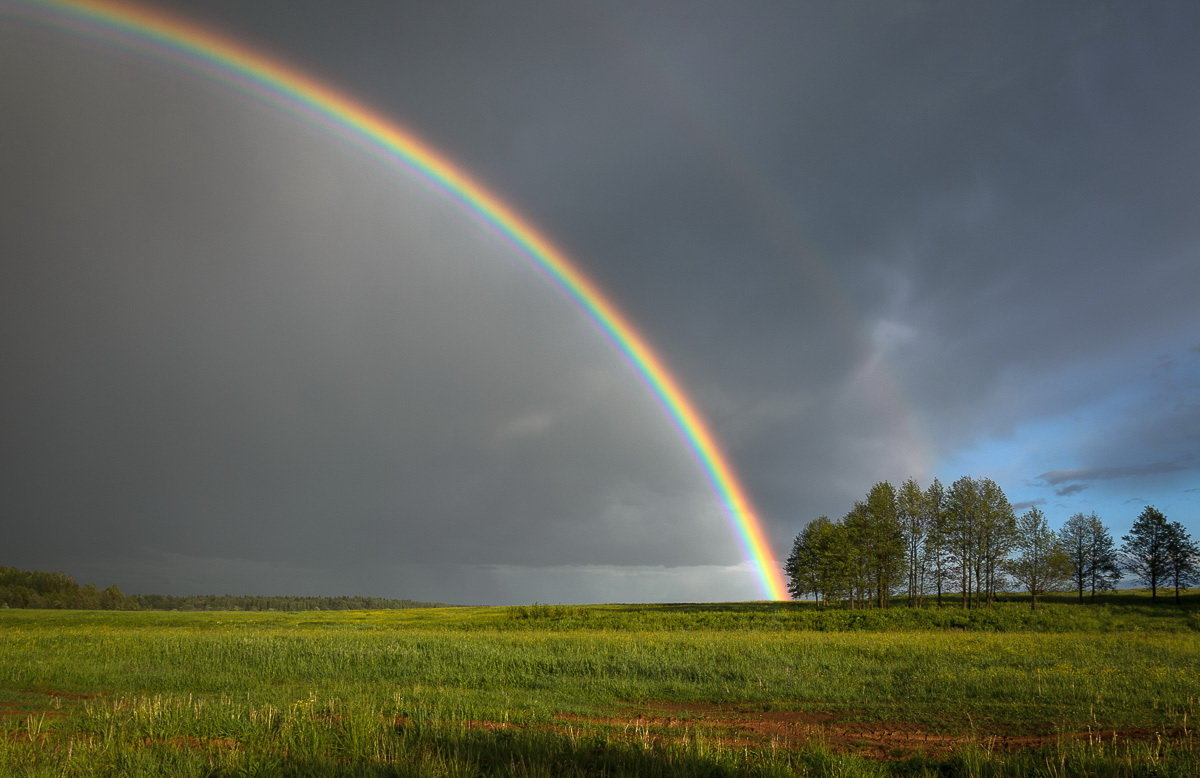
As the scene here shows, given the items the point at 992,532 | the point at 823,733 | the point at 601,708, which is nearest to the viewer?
the point at 823,733

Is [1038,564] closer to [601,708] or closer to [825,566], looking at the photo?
[825,566]

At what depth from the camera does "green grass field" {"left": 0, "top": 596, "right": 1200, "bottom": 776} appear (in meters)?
10.1

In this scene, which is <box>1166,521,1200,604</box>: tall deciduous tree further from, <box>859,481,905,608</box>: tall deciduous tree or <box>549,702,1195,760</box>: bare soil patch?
<box>549,702,1195,760</box>: bare soil patch

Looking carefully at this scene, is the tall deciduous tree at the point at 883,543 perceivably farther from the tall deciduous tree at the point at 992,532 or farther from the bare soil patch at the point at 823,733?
the bare soil patch at the point at 823,733

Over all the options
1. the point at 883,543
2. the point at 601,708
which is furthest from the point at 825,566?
the point at 601,708

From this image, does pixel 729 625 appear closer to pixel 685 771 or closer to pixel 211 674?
pixel 211 674

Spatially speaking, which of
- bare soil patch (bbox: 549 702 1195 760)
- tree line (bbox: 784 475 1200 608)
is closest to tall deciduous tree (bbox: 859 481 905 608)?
tree line (bbox: 784 475 1200 608)

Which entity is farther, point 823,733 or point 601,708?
point 601,708

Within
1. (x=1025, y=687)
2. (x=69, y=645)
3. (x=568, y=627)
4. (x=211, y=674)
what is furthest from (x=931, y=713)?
(x=568, y=627)

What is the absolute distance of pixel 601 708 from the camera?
1855 cm

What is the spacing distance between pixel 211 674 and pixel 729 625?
142ft

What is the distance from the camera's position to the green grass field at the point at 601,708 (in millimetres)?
10102

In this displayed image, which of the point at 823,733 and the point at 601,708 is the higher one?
the point at 823,733

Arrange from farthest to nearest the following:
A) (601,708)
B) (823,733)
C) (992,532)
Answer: (992,532) < (601,708) < (823,733)
